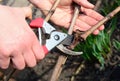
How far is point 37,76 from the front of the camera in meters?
2.21

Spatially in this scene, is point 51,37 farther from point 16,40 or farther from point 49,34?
point 16,40

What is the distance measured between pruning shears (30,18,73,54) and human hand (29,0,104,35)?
29cm

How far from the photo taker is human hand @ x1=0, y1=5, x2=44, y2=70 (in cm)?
129

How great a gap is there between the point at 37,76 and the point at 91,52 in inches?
15.7

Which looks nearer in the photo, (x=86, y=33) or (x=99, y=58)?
(x=86, y=33)

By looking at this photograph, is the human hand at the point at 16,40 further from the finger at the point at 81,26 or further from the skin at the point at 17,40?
the finger at the point at 81,26

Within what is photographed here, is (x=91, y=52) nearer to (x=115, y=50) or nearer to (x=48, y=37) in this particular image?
(x=115, y=50)

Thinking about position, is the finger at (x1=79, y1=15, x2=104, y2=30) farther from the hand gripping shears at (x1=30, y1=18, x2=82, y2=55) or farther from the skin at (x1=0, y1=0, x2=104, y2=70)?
the skin at (x1=0, y1=0, x2=104, y2=70)

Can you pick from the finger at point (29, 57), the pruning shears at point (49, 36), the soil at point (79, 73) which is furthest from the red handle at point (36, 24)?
the soil at point (79, 73)

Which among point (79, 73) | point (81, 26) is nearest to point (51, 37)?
point (81, 26)

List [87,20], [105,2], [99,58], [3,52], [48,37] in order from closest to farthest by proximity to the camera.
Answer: [3,52] → [48,37] → [87,20] → [99,58] → [105,2]

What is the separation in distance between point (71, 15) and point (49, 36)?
41 cm

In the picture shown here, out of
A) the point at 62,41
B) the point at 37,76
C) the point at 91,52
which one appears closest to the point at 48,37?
the point at 62,41

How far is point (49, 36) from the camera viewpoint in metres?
1.45
